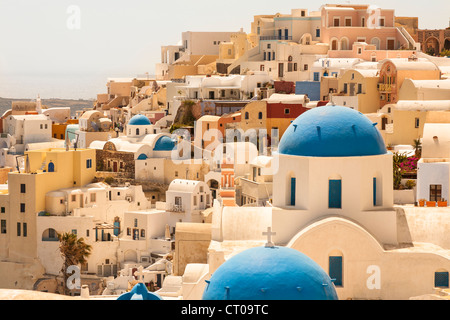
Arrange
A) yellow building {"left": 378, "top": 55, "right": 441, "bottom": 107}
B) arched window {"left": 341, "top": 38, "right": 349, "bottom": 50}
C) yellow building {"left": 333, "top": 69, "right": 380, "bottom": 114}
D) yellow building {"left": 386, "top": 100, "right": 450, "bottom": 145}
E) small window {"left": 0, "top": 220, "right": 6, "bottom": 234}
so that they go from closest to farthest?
yellow building {"left": 386, "top": 100, "right": 450, "bottom": 145}
small window {"left": 0, "top": 220, "right": 6, "bottom": 234}
yellow building {"left": 378, "top": 55, "right": 441, "bottom": 107}
yellow building {"left": 333, "top": 69, "right": 380, "bottom": 114}
arched window {"left": 341, "top": 38, "right": 349, "bottom": 50}

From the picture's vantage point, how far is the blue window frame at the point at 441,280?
870 inches

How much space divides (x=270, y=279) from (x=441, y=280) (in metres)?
7.83

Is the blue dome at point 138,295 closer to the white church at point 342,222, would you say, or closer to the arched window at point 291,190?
the white church at point 342,222

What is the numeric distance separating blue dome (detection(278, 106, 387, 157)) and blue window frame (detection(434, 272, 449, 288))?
3.14m

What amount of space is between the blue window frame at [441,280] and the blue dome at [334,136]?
3.14 meters

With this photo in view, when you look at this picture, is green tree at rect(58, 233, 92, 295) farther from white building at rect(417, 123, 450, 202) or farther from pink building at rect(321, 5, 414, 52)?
pink building at rect(321, 5, 414, 52)

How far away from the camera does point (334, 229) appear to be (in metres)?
21.8

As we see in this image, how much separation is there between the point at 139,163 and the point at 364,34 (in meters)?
19.2

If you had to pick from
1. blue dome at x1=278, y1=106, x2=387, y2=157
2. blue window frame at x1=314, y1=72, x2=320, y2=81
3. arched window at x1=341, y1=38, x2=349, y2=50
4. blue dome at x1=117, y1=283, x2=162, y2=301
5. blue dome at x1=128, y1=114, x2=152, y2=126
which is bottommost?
blue dome at x1=117, y1=283, x2=162, y2=301

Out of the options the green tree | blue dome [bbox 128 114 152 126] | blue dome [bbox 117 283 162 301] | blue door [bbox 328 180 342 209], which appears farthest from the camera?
blue dome [bbox 128 114 152 126]

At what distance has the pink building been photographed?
200 ft

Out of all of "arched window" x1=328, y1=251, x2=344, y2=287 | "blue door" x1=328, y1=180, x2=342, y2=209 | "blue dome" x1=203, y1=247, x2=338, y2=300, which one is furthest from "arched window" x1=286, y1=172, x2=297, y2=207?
"blue dome" x1=203, y1=247, x2=338, y2=300

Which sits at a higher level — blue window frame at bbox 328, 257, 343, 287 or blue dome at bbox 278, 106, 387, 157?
blue dome at bbox 278, 106, 387, 157

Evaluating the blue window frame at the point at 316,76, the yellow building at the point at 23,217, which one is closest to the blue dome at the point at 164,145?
the yellow building at the point at 23,217
